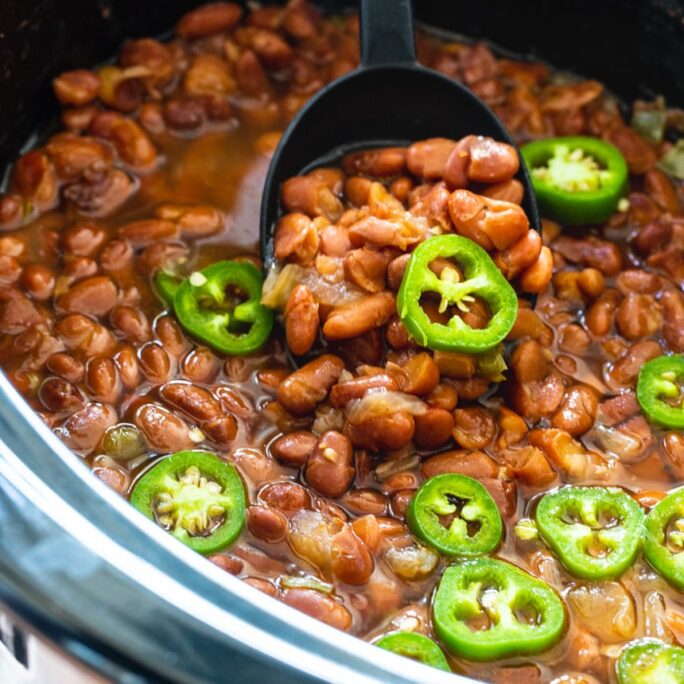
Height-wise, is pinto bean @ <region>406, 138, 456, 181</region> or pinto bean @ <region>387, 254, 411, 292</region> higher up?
pinto bean @ <region>406, 138, 456, 181</region>

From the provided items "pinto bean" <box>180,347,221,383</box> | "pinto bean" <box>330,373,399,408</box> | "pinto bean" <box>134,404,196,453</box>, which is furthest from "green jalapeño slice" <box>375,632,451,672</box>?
"pinto bean" <box>180,347,221,383</box>

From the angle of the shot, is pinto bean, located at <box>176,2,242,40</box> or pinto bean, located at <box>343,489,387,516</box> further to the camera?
pinto bean, located at <box>176,2,242,40</box>

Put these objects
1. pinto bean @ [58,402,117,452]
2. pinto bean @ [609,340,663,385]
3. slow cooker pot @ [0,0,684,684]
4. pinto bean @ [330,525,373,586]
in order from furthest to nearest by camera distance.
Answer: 1. pinto bean @ [609,340,663,385]
2. pinto bean @ [58,402,117,452]
3. pinto bean @ [330,525,373,586]
4. slow cooker pot @ [0,0,684,684]

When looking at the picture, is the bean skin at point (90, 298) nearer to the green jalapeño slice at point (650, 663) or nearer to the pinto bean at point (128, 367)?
the pinto bean at point (128, 367)

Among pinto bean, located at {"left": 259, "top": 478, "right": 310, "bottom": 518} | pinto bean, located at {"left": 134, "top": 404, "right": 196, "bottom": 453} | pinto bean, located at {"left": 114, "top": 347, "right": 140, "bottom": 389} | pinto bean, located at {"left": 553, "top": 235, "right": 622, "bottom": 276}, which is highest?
pinto bean, located at {"left": 114, "top": 347, "right": 140, "bottom": 389}

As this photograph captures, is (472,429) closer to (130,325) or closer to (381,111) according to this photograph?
(130,325)

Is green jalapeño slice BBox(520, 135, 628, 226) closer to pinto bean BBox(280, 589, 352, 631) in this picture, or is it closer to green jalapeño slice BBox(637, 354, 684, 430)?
green jalapeño slice BBox(637, 354, 684, 430)

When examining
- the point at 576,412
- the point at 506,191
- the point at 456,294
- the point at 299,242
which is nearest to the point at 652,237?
the point at 506,191
